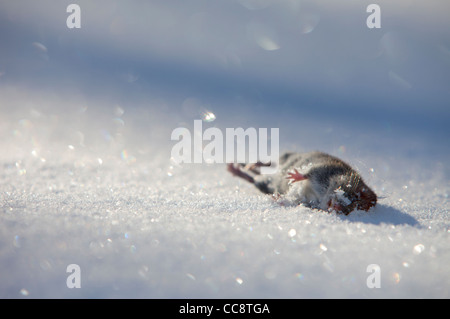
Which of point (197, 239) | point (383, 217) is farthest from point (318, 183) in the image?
point (197, 239)

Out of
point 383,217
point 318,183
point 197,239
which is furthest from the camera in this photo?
point 318,183

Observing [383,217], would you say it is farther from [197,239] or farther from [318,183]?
[197,239]

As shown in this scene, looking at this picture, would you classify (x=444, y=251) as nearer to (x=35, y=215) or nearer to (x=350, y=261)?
(x=350, y=261)

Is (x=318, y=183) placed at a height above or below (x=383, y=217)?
above

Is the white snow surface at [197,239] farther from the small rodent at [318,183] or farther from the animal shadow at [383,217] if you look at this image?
the small rodent at [318,183]

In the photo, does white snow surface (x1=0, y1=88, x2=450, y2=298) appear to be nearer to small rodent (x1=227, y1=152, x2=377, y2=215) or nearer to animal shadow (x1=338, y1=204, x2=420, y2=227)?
animal shadow (x1=338, y1=204, x2=420, y2=227)

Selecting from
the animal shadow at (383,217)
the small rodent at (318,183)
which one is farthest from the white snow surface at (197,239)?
the small rodent at (318,183)
